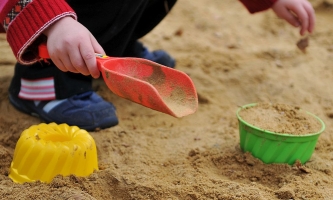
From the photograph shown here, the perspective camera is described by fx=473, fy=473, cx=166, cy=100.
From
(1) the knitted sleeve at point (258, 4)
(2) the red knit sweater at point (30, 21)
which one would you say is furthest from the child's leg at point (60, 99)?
(1) the knitted sleeve at point (258, 4)

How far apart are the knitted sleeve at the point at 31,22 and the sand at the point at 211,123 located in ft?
0.92

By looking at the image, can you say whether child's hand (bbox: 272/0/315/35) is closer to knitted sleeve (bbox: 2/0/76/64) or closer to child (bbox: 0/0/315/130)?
child (bbox: 0/0/315/130)

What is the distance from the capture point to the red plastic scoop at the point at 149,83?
3.42ft

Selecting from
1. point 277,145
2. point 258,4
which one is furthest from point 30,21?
point 258,4

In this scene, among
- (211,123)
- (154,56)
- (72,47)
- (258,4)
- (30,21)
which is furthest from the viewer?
(154,56)

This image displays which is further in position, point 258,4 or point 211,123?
point 258,4

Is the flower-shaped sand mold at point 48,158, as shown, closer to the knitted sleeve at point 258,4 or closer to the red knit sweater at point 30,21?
the red knit sweater at point 30,21

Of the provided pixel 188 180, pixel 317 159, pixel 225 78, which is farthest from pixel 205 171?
pixel 225 78

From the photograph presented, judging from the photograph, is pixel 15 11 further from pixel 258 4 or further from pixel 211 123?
pixel 258 4

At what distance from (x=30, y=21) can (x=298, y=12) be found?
3.08 feet

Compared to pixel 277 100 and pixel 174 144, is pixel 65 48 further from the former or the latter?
pixel 277 100

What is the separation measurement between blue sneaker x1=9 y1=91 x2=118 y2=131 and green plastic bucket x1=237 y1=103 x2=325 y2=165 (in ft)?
1.49

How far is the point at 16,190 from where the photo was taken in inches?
43.4

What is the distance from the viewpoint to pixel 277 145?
1263mm
